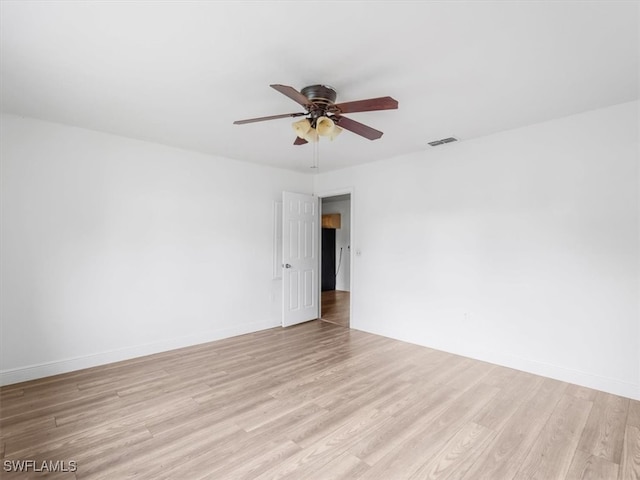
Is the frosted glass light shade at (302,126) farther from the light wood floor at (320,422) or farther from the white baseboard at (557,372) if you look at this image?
the white baseboard at (557,372)

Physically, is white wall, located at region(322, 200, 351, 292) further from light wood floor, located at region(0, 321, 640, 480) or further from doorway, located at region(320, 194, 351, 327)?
light wood floor, located at region(0, 321, 640, 480)

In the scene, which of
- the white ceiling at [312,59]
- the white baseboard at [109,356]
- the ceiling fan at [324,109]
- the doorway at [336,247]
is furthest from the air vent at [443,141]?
the doorway at [336,247]

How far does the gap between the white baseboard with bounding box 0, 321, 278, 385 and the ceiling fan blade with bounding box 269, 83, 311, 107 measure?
131 inches

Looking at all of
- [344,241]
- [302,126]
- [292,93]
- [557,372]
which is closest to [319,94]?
[302,126]

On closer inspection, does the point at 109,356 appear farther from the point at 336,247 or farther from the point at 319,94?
the point at 336,247

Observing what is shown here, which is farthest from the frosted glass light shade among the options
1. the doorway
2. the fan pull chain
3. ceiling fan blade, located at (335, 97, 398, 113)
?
the doorway

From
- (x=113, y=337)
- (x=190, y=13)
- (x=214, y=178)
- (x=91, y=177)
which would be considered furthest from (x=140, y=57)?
(x=113, y=337)

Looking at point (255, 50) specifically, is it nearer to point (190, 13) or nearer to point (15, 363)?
point (190, 13)

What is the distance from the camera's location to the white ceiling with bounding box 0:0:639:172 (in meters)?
1.67

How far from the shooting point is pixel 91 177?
11.1 ft

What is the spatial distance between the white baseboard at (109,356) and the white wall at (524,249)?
220cm

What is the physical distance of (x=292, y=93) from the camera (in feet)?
6.48

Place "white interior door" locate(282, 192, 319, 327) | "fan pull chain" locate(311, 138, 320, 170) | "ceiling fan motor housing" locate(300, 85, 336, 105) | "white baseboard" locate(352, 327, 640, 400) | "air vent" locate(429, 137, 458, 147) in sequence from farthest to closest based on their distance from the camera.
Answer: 1. "white interior door" locate(282, 192, 319, 327)
2. "fan pull chain" locate(311, 138, 320, 170)
3. "air vent" locate(429, 137, 458, 147)
4. "white baseboard" locate(352, 327, 640, 400)
5. "ceiling fan motor housing" locate(300, 85, 336, 105)

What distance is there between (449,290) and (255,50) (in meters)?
3.26
